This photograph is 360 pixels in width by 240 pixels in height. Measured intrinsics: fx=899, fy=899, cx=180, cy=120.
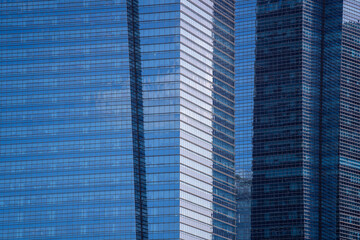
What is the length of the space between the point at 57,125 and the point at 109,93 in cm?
1327

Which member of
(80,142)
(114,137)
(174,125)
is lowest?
(80,142)

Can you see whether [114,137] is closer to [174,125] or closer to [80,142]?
[80,142]

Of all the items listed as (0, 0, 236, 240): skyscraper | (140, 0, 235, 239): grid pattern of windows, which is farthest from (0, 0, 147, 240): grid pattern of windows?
(140, 0, 235, 239): grid pattern of windows

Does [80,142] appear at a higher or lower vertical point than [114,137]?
lower

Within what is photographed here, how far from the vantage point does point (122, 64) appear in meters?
196

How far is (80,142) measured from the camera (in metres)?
194

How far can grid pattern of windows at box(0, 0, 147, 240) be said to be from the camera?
18850cm

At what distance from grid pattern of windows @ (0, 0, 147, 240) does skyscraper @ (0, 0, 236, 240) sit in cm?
22

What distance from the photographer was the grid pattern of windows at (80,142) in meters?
188

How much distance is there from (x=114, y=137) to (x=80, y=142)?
24.7 ft

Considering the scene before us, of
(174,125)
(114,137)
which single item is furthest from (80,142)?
(174,125)

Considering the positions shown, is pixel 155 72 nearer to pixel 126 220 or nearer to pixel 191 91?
pixel 191 91

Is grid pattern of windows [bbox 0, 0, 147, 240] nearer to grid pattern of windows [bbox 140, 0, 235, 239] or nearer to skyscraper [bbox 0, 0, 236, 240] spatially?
skyscraper [bbox 0, 0, 236, 240]

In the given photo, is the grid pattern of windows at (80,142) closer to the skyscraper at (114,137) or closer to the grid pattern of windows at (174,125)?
the skyscraper at (114,137)
